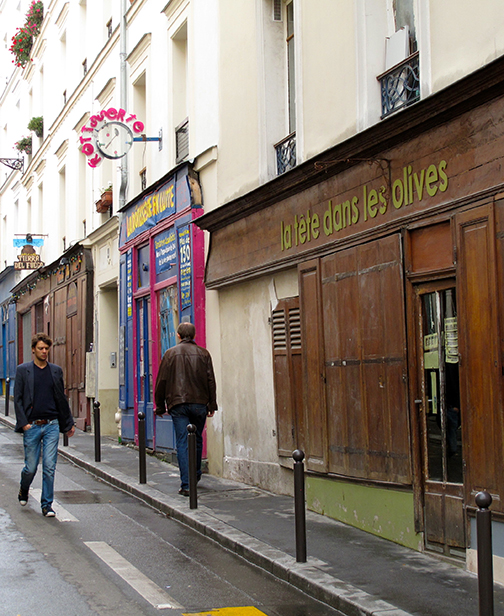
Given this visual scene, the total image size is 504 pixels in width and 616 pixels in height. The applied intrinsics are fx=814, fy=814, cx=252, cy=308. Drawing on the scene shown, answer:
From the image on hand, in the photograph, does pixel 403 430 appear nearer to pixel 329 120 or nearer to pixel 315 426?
pixel 315 426

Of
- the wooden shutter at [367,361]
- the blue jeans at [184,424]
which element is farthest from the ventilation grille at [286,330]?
the blue jeans at [184,424]

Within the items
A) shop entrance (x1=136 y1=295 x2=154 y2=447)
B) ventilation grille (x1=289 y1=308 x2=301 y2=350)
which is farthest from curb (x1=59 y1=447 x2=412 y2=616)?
shop entrance (x1=136 y1=295 x2=154 y2=447)

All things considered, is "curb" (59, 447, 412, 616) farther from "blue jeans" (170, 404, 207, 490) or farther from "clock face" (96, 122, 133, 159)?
"clock face" (96, 122, 133, 159)

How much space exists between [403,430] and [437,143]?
233 cm

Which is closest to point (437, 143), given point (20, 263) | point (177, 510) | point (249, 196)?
point (249, 196)

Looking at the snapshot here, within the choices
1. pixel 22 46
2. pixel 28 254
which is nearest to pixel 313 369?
pixel 28 254

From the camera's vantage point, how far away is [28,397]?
8539 millimetres

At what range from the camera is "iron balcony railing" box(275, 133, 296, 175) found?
9.41 meters

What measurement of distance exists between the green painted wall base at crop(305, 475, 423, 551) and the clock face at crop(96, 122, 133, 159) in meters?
7.87

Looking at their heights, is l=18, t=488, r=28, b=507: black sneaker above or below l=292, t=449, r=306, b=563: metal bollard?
below

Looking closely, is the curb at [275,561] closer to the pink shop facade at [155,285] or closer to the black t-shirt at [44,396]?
the black t-shirt at [44,396]

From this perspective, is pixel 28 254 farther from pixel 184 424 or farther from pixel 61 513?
pixel 61 513

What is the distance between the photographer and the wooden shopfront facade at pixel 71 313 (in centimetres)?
1856

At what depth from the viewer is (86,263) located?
732 inches
